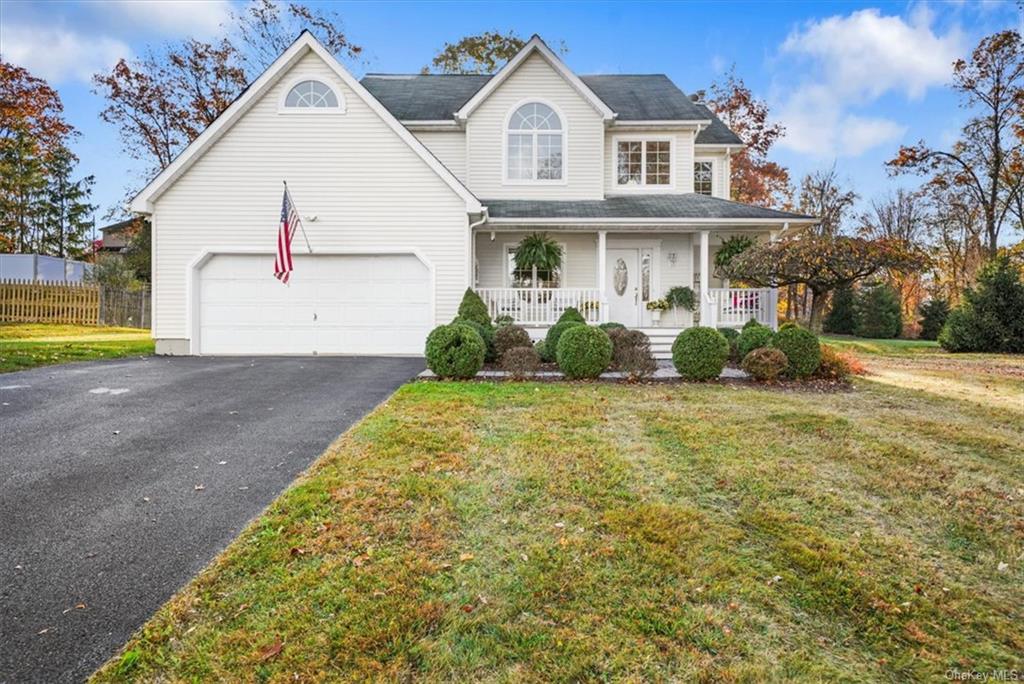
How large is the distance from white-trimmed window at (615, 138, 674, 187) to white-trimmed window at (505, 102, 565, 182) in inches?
75.9

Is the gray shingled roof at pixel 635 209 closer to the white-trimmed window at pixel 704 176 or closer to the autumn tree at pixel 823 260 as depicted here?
the autumn tree at pixel 823 260

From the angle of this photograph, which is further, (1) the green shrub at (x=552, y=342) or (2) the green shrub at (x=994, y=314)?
(2) the green shrub at (x=994, y=314)

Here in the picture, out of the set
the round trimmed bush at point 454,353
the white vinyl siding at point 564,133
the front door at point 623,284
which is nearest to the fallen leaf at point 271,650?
the round trimmed bush at point 454,353

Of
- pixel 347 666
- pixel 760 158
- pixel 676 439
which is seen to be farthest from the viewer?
pixel 760 158

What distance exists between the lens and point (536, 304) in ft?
43.8

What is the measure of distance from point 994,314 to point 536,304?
13.4 metres

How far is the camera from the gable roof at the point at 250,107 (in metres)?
12.1

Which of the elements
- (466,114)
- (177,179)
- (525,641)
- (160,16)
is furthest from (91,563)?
(160,16)

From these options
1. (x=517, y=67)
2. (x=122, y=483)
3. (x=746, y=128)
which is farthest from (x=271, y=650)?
(x=746, y=128)

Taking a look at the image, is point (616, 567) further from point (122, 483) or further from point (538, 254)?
point (538, 254)

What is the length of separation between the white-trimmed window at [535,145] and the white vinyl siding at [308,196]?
318 cm

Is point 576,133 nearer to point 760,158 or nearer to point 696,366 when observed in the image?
point 696,366

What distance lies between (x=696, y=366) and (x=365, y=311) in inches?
297

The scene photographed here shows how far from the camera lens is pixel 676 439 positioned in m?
5.52
